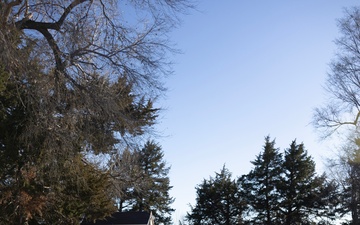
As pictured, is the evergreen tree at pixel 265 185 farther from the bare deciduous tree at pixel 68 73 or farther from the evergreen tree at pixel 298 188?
the bare deciduous tree at pixel 68 73

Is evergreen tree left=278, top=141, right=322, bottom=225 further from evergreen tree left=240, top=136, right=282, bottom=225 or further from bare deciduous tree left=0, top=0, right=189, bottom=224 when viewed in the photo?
bare deciduous tree left=0, top=0, right=189, bottom=224

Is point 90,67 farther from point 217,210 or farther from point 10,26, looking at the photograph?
point 217,210

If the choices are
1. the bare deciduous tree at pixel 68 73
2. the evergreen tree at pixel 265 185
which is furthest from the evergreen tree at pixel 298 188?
the bare deciduous tree at pixel 68 73

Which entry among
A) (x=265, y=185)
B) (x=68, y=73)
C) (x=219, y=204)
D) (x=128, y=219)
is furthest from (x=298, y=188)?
(x=68, y=73)

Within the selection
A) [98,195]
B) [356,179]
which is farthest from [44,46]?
[356,179]

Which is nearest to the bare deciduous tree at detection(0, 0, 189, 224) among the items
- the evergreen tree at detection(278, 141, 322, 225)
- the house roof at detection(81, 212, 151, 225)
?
the house roof at detection(81, 212, 151, 225)

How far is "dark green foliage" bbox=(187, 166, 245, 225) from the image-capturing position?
131 ft

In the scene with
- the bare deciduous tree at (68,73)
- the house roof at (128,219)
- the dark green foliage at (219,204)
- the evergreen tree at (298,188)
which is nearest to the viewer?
the bare deciduous tree at (68,73)

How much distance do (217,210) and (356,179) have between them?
56.8 feet

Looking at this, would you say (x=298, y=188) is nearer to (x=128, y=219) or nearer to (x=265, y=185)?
(x=265, y=185)

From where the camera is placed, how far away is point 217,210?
4059 centimetres

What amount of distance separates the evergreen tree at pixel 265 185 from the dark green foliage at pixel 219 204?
1168mm

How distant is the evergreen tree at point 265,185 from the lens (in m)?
38.2

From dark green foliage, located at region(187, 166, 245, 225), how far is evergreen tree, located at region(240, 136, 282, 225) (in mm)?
1168
